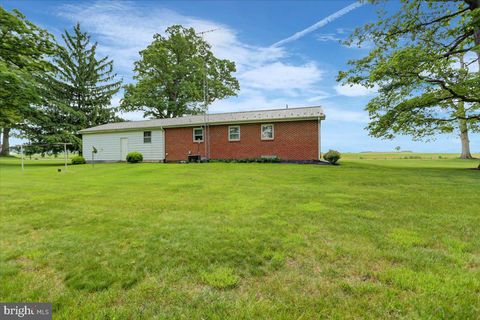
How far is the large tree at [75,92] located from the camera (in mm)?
24312

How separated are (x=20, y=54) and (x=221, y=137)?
39.3 ft

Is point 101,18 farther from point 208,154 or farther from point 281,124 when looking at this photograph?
point 281,124

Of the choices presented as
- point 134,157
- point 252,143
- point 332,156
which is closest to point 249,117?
point 252,143

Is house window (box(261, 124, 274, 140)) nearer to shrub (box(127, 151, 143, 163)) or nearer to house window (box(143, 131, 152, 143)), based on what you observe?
house window (box(143, 131, 152, 143))

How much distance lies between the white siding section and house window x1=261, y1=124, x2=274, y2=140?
844 cm

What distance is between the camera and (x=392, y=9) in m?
13.5

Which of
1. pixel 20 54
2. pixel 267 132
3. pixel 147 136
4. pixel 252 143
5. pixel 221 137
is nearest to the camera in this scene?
pixel 20 54

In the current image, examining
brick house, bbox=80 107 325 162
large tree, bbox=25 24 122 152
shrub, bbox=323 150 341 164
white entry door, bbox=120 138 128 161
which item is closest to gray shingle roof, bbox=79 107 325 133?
brick house, bbox=80 107 325 162

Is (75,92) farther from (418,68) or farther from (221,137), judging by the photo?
(418,68)

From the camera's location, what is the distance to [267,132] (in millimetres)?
16641

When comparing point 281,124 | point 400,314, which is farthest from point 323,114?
point 400,314

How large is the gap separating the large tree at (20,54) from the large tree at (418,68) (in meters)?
16.4

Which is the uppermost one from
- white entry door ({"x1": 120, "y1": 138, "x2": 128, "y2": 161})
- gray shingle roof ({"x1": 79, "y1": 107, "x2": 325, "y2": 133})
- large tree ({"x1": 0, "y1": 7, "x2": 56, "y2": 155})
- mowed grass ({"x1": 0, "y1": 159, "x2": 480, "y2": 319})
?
large tree ({"x1": 0, "y1": 7, "x2": 56, "y2": 155})

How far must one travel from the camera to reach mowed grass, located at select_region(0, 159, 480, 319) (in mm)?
2086
